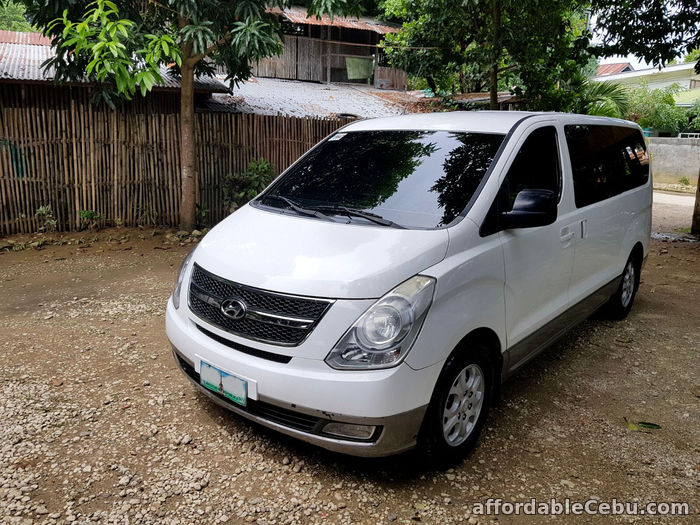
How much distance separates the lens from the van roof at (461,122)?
3445mm

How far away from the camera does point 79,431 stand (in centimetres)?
308

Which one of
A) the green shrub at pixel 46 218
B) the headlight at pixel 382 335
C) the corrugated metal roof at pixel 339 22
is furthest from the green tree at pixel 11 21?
the headlight at pixel 382 335

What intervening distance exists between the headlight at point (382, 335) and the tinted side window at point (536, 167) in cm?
98

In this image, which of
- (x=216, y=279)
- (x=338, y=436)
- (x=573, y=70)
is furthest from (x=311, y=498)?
(x=573, y=70)

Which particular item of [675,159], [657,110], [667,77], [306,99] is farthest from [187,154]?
[667,77]

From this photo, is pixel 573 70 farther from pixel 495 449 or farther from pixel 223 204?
pixel 495 449

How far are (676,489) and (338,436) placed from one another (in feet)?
5.78

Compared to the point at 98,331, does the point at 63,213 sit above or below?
above

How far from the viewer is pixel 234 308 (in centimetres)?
267

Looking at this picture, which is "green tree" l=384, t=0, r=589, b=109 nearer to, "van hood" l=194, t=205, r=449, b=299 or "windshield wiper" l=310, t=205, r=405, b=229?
"windshield wiper" l=310, t=205, r=405, b=229

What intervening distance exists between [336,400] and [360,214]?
1106 mm

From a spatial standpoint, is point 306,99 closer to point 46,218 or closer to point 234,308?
point 46,218

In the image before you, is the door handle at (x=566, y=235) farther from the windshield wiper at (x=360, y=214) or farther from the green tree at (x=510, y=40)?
the green tree at (x=510, y=40)

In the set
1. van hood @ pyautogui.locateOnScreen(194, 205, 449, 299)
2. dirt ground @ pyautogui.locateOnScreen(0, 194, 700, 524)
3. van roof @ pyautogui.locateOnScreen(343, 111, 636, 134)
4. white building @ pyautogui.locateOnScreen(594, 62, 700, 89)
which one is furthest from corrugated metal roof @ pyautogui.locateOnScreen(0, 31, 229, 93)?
white building @ pyautogui.locateOnScreen(594, 62, 700, 89)
